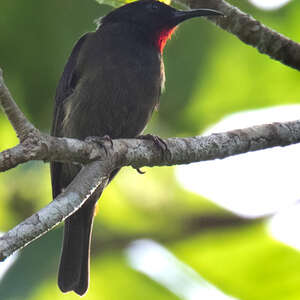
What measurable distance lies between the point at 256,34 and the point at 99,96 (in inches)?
42.9

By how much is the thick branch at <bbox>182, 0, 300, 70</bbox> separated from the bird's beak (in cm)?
3

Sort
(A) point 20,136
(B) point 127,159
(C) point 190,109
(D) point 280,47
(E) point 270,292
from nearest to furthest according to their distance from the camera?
(A) point 20,136, (B) point 127,159, (D) point 280,47, (E) point 270,292, (C) point 190,109

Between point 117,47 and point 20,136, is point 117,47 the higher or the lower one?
the higher one

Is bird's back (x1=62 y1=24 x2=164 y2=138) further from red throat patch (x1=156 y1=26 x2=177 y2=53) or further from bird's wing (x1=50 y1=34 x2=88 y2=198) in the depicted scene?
red throat patch (x1=156 y1=26 x2=177 y2=53)

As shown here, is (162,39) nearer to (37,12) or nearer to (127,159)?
(37,12)

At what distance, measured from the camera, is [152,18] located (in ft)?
17.3

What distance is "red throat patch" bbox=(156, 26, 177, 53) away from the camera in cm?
512

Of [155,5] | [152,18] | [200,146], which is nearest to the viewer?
[200,146]

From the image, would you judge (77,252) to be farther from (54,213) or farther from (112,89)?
(54,213)

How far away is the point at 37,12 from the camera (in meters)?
4.84

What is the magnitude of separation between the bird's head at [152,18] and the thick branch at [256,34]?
74cm

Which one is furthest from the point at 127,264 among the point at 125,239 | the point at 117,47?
the point at 117,47

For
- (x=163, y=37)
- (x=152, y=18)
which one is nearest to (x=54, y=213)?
(x=163, y=37)

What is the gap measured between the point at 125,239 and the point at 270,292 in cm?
103
